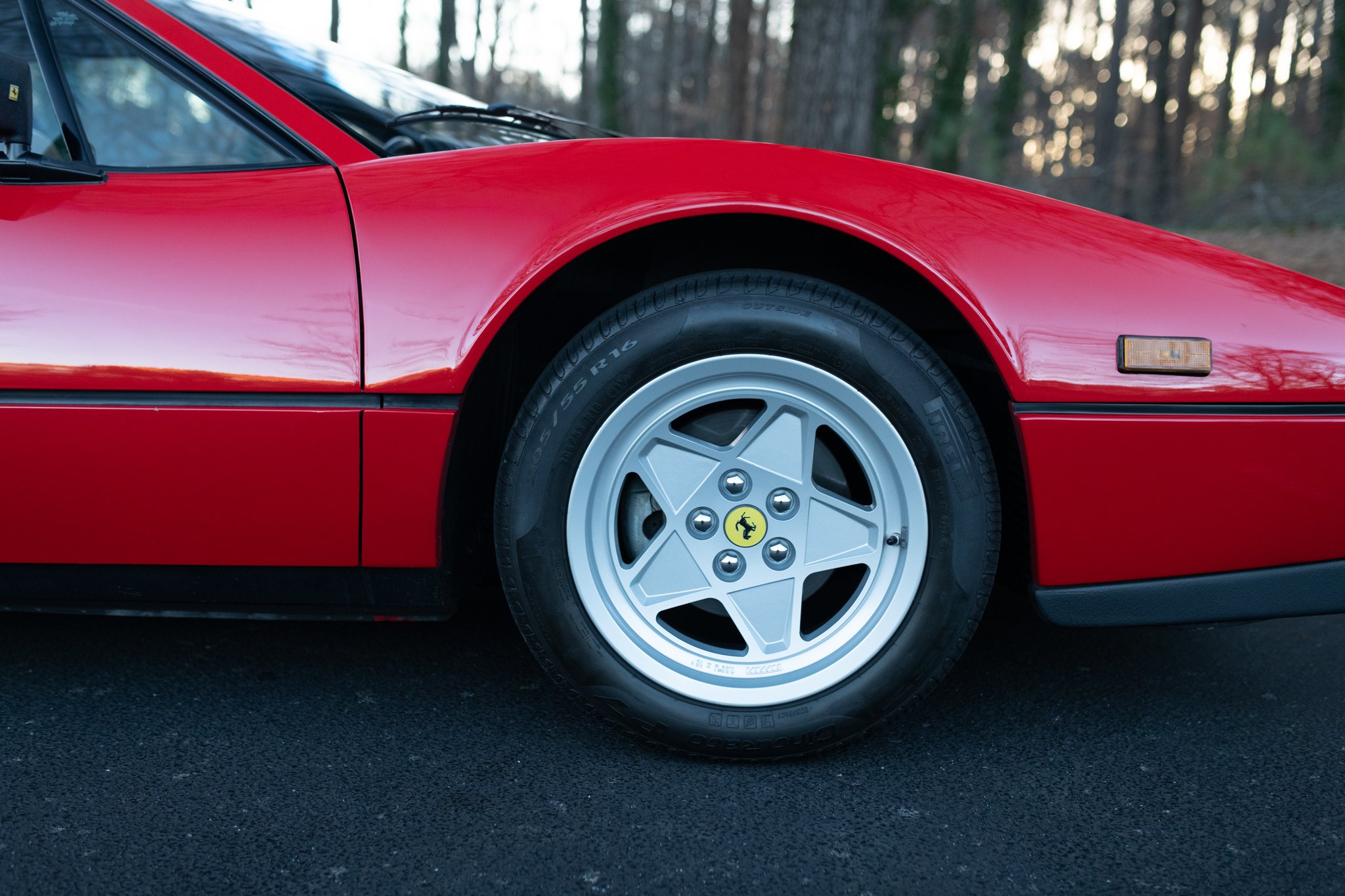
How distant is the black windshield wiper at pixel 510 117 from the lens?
1.98 meters

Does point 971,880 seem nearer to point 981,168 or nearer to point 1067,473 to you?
point 1067,473

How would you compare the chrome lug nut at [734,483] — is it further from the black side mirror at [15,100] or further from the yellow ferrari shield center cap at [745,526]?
the black side mirror at [15,100]

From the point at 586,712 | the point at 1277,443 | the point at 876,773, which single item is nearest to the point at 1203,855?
the point at 876,773

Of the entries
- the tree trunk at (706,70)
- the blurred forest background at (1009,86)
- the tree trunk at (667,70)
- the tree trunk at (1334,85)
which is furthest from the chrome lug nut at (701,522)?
the tree trunk at (667,70)

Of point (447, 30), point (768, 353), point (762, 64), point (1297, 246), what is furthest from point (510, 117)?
point (762, 64)

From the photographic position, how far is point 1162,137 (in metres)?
15.1

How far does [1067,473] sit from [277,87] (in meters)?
1.41

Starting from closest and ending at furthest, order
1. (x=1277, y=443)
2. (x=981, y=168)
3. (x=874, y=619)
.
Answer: (x=1277, y=443) → (x=874, y=619) → (x=981, y=168)

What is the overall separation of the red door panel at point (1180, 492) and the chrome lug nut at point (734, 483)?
1.40ft

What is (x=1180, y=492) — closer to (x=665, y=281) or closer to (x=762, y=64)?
(x=665, y=281)

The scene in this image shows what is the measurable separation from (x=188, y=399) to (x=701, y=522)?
80cm

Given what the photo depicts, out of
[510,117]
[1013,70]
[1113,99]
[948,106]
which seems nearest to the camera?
[510,117]

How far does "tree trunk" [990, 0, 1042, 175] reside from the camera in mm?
19031

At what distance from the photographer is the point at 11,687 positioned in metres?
1.71
